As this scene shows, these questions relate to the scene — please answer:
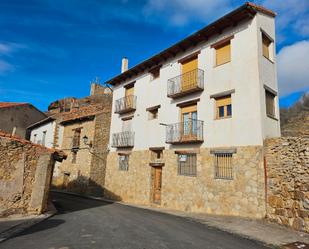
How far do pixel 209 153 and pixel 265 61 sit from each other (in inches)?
199

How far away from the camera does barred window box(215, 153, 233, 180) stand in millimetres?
10587

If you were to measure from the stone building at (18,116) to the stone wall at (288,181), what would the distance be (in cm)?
2445

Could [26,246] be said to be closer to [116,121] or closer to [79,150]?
[116,121]

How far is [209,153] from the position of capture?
11.5 m

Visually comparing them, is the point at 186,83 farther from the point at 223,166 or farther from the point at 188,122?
the point at 223,166

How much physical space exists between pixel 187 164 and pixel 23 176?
302 inches

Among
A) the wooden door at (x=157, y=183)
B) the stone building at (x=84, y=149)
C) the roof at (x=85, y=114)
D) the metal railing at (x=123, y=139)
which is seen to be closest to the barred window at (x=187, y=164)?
the wooden door at (x=157, y=183)

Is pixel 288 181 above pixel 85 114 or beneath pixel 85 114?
beneath

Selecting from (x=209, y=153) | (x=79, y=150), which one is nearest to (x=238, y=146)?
(x=209, y=153)

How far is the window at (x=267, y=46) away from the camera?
11445 mm

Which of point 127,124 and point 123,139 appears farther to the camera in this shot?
point 127,124

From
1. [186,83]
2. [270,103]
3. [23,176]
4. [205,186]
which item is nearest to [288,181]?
[205,186]

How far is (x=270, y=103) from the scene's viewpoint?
436 inches

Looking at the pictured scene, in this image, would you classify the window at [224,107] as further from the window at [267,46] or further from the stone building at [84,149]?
the stone building at [84,149]
